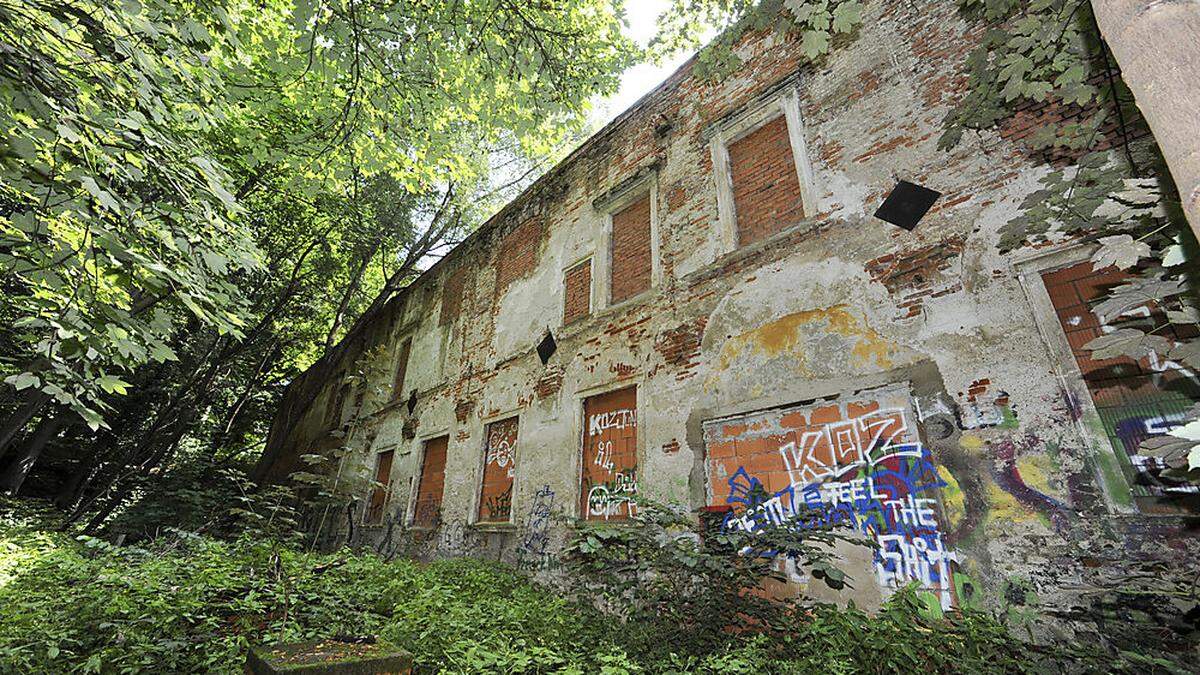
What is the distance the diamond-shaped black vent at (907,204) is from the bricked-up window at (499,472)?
608cm

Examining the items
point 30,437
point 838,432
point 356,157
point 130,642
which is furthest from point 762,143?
point 30,437

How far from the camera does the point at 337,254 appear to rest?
1475cm

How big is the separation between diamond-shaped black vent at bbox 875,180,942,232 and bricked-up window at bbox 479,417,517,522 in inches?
239

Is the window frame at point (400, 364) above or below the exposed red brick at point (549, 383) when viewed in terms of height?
above

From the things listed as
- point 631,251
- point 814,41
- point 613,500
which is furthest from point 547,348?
point 814,41

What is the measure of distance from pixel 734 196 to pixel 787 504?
378cm

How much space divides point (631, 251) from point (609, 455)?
10.1ft

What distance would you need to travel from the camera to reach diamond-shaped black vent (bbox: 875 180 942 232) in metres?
4.39

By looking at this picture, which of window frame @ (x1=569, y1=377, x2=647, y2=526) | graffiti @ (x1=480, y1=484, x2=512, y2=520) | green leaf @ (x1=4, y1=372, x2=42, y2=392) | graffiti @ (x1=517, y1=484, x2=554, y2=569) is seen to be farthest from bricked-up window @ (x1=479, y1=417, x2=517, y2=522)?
green leaf @ (x1=4, y1=372, x2=42, y2=392)

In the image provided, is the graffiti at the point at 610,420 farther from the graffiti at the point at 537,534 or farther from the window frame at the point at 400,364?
the window frame at the point at 400,364

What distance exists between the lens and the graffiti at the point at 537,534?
6.60 metres

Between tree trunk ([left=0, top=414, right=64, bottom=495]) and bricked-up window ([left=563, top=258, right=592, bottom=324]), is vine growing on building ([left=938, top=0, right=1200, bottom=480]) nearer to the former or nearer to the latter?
bricked-up window ([left=563, top=258, right=592, bottom=324])

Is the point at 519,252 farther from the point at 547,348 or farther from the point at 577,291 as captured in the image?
the point at 547,348

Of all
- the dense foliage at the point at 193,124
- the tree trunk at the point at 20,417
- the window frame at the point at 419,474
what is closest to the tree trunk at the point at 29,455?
the dense foliage at the point at 193,124
